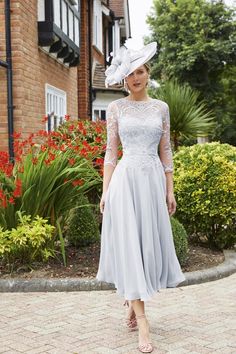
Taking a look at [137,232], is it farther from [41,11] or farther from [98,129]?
[41,11]

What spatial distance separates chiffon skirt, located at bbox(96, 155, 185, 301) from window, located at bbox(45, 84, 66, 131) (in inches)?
278

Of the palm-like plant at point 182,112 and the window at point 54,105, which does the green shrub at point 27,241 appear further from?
the window at point 54,105

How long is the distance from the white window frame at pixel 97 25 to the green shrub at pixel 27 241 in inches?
536

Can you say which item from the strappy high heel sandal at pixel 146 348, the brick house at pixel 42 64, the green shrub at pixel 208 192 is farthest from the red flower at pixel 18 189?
the brick house at pixel 42 64

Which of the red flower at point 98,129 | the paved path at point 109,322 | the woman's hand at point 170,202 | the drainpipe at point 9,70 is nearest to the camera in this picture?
the paved path at point 109,322

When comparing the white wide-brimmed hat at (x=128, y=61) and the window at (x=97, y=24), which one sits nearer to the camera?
the white wide-brimmed hat at (x=128, y=61)

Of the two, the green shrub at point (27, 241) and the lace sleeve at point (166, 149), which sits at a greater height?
the lace sleeve at point (166, 149)

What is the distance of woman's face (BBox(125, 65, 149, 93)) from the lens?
413 centimetres

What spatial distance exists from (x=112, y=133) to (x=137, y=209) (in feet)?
1.93

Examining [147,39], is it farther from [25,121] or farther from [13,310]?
[13,310]

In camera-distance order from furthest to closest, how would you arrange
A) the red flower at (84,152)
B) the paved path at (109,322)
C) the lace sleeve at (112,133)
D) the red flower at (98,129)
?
the red flower at (98,129), the red flower at (84,152), the lace sleeve at (112,133), the paved path at (109,322)

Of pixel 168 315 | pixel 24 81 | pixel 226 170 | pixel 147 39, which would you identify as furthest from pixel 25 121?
pixel 147 39

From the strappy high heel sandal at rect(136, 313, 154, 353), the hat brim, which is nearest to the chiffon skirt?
the strappy high heel sandal at rect(136, 313, 154, 353)

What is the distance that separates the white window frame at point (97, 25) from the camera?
1916cm
